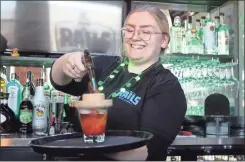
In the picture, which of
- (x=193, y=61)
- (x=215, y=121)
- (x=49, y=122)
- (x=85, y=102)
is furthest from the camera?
(x=193, y=61)

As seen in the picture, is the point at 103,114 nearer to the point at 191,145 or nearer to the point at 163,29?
the point at 163,29

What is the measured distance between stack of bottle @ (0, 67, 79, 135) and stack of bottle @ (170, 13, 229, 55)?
0.71 metres

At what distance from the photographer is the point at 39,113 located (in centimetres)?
166

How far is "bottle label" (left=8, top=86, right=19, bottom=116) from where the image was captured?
1.71m

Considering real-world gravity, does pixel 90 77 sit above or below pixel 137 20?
below

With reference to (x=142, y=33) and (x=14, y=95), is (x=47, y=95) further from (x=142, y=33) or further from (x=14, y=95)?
(x=142, y=33)

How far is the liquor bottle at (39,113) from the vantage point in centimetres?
165

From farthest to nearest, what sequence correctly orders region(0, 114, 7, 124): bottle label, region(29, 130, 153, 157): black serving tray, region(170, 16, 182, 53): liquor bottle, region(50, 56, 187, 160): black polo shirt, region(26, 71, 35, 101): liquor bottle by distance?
region(170, 16, 182, 53): liquor bottle
region(26, 71, 35, 101): liquor bottle
region(0, 114, 7, 124): bottle label
region(50, 56, 187, 160): black polo shirt
region(29, 130, 153, 157): black serving tray

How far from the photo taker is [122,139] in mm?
627

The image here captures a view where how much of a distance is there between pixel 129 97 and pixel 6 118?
3.68 feet

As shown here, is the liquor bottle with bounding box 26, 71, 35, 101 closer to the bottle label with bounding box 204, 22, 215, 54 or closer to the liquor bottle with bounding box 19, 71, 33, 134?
the liquor bottle with bounding box 19, 71, 33, 134

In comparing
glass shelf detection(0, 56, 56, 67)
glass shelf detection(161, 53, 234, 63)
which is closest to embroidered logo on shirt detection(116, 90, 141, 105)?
glass shelf detection(0, 56, 56, 67)

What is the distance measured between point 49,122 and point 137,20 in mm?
1094

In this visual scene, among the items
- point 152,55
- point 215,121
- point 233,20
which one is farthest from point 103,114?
point 233,20
